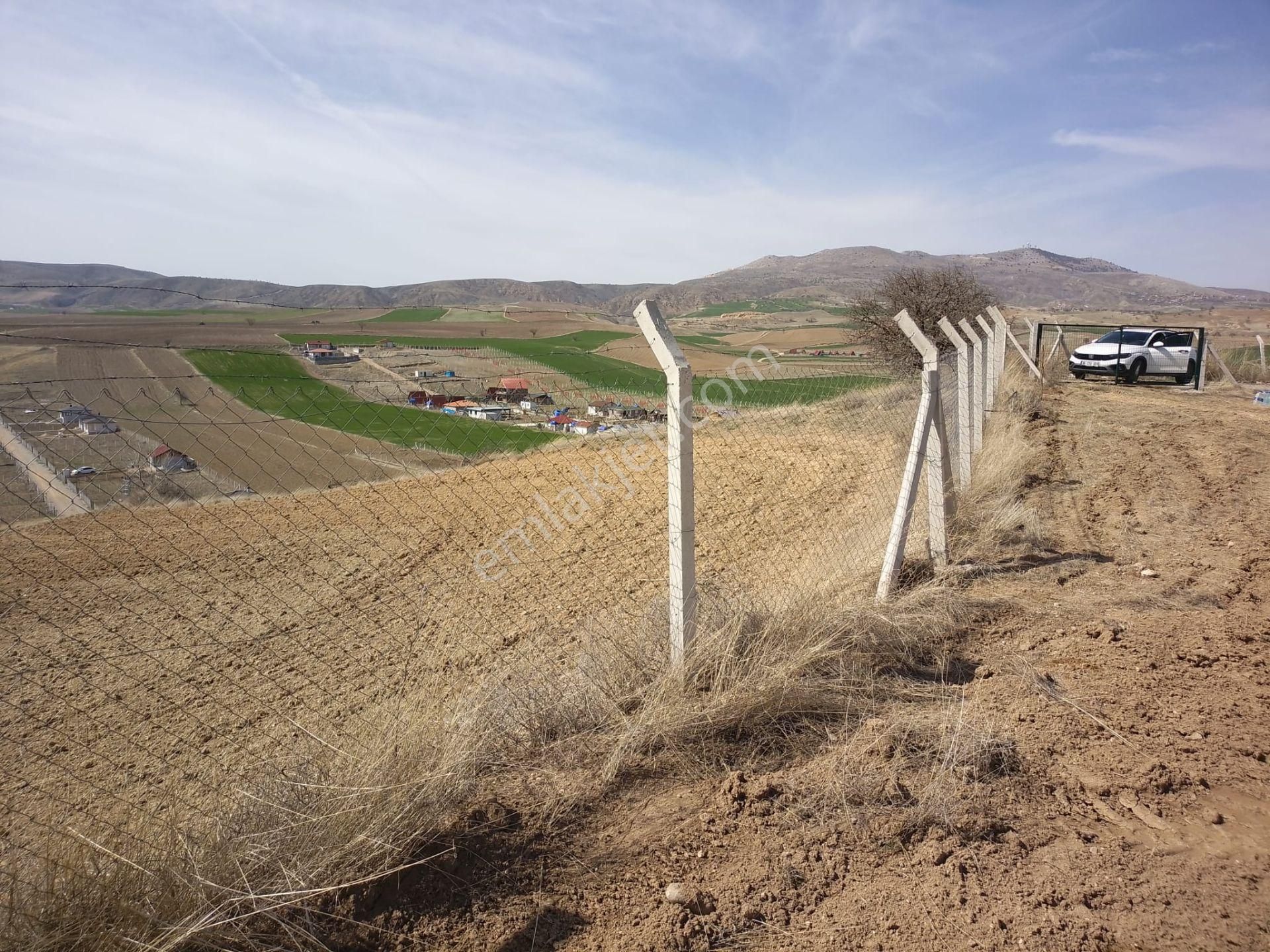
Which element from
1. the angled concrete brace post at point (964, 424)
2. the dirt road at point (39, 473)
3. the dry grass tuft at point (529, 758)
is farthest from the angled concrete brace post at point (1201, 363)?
the dirt road at point (39, 473)

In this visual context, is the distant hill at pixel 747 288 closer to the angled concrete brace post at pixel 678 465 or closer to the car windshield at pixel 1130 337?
the car windshield at pixel 1130 337

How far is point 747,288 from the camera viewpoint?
111 meters

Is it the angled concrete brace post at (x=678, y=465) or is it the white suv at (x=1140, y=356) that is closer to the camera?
the angled concrete brace post at (x=678, y=465)

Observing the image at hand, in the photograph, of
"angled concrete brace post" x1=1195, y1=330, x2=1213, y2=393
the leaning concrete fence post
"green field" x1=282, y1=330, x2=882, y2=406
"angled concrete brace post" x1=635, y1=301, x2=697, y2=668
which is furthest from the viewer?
"angled concrete brace post" x1=1195, y1=330, x2=1213, y2=393

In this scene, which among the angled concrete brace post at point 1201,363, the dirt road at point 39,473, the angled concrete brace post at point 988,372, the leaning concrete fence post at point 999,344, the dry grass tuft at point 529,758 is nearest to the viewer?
the dry grass tuft at point 529,758

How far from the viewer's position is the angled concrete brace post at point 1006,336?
1291 centimetres

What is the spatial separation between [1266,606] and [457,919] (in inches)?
195

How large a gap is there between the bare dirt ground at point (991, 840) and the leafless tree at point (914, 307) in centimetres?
1369

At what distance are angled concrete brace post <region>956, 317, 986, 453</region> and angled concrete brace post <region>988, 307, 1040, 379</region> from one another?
15.7 ft

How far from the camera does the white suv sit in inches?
617

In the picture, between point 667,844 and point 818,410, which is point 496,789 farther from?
point 818,410

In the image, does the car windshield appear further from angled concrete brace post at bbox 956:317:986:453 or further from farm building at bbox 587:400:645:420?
farm building at bbox 587:400:645:420

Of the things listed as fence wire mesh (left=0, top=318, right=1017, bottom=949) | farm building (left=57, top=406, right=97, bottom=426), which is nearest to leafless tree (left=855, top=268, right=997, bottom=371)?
fence wire mesh (left=0, top=318, right=1017, bottom=949)

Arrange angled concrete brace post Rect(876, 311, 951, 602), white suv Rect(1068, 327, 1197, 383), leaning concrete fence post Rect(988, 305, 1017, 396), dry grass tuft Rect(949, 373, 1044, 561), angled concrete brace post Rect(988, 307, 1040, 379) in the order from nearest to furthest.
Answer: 1. angled concrete brace post Rect(876, 311, 951, 602)
2. dry grass tuft Rect(949, 373, 1044, 561)
3. leaning concrete fence post Rect(988, 305, 1017, 396)
4. angled concrete brace post Rect(988, 307, 1040, 379)
5. white suv Rect(1068, 327, 1197, 383)
